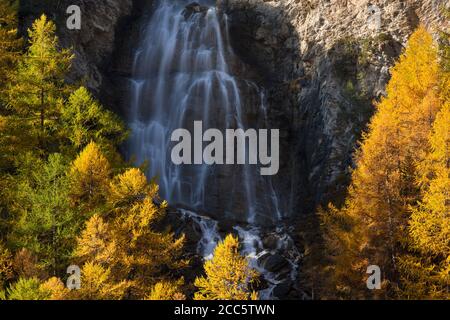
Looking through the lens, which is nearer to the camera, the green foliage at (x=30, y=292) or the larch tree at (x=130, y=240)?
the green foliage at (x=30, y=292)

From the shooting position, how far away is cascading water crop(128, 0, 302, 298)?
37750 millimetres

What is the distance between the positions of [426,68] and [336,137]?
8761mm

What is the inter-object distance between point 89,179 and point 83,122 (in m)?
4.37

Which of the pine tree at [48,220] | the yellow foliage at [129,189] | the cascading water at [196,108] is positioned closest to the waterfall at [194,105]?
the cascading water at [196,108]

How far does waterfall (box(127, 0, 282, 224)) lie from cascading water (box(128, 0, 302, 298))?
0.08 m

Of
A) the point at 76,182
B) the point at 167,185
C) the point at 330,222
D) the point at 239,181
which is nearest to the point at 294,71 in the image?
the point at 239,181

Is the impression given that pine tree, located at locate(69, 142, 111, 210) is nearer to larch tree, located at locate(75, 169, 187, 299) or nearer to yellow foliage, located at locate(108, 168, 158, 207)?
larch tree, located at locate(75, 169, 187, 299)

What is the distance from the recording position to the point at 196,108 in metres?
42.0

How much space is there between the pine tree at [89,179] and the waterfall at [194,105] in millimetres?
12231

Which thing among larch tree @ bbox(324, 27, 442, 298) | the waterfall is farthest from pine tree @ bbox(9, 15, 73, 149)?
larch tree @ bbox(324, 27, 442, 298)

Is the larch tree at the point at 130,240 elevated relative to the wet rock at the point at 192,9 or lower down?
lower down

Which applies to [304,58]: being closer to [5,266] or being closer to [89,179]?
[89,179]

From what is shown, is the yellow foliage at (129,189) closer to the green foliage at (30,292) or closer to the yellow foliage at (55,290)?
the yellow foliage at (55,290)

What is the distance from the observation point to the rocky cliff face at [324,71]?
117ft
